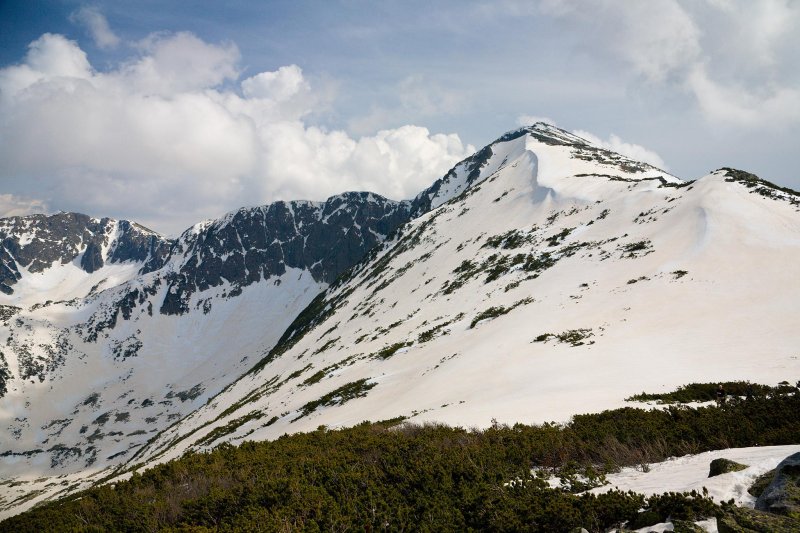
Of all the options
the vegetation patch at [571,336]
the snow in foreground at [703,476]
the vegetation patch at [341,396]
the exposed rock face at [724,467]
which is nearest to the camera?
the snow in foreground at [703,476]

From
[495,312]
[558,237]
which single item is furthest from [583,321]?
[558,237]

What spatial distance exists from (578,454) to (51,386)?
798 ft

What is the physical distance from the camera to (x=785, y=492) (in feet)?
17.0

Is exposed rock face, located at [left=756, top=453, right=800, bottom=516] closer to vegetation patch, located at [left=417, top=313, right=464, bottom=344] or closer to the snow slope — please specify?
the snow slope

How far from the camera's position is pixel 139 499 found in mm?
10656

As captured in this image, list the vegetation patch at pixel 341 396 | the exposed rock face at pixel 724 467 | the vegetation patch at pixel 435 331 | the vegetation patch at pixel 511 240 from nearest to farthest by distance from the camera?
the exposed rock face at pixel 724 467
the vegetation patch at pixel 341 396
the vegetation patch at pixel 435 331
the vegetation patch at pixel 511 240

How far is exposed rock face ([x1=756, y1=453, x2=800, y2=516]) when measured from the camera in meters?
4.89

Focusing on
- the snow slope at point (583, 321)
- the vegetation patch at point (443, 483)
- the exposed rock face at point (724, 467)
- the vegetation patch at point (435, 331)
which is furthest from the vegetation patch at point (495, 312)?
the exposed rock face at point (724, 467)

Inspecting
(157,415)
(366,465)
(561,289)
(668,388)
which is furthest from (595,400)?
(157,415)

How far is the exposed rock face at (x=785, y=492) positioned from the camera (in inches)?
192

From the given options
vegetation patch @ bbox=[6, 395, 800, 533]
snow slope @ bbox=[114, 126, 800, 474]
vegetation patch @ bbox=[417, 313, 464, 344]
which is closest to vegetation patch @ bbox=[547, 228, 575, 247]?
snow slope @ bbox=[114, 126, 800, 474]

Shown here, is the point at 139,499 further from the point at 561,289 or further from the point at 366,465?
the point at 561,289

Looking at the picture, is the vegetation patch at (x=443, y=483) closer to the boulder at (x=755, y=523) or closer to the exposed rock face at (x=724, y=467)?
the boulder at (x=755, y=523)

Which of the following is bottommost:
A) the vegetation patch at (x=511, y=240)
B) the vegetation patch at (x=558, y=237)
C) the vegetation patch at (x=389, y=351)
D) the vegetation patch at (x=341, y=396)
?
the vegetation patch at (x=341, y=396)
